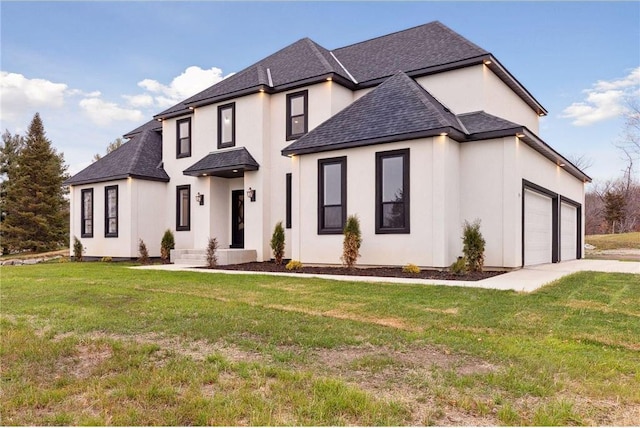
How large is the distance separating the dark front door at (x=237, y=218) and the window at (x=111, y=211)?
5.20 m

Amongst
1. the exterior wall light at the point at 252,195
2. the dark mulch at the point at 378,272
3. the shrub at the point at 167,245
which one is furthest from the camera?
the shrub at the point at 167,245

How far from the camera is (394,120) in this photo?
445 inches

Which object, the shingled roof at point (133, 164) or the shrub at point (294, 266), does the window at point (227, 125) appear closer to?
the shingled roof at point (133, 164)

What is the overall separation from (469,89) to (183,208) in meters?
11.5

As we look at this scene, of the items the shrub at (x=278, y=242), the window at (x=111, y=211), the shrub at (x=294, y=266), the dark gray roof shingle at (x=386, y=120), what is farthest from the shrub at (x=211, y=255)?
the window at (x=111, y=211)

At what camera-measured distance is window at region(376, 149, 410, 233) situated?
35.8 feet

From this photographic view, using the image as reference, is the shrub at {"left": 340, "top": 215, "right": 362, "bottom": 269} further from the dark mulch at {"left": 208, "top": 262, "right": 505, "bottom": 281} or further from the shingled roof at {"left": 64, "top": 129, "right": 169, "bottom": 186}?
the shingled roof at {"left": 64, "top": 129, "right": 169, "bottom": 186}

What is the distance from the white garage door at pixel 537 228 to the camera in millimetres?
12047

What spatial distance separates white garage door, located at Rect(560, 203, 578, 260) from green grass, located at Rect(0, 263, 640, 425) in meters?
9.98

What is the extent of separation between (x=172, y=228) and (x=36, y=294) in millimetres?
10283

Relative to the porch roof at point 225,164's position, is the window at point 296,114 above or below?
above

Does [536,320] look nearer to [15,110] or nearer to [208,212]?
[208,212]

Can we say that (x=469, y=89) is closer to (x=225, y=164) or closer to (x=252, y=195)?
(x=252, y=195)

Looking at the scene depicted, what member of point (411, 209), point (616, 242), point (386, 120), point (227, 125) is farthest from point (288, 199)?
Answer: point (616, 242)
